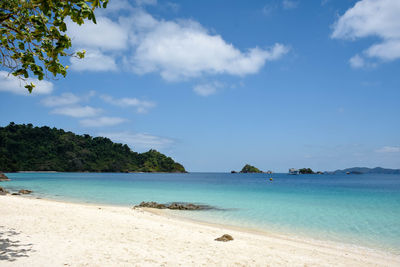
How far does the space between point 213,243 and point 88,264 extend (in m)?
5.54

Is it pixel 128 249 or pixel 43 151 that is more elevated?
pixel 43 151

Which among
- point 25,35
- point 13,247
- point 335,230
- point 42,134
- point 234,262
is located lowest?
point 335,230

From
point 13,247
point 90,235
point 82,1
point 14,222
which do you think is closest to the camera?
point 82,1

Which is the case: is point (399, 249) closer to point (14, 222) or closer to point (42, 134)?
point (14, 222)

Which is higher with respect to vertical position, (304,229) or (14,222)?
(14,222)

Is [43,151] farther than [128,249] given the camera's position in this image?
Yes

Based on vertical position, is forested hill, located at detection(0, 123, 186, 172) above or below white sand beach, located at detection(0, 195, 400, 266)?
above

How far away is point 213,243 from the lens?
451 inches

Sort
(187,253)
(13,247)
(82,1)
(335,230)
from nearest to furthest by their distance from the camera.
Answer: (82,1) < (13,247) < (187,253) < (335,230)

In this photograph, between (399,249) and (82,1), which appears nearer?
(82,1)

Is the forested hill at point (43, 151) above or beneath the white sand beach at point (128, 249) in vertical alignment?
above

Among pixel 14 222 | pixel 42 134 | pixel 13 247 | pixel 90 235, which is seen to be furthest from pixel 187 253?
pixel 42 134

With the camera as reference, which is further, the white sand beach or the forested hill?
the forested hill

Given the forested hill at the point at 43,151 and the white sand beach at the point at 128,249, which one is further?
the forested hill at the point at 43,151
